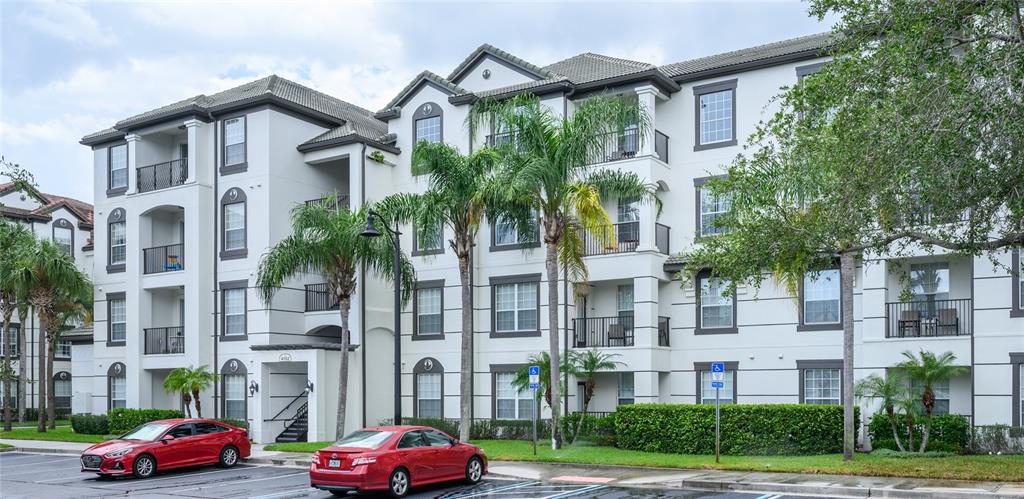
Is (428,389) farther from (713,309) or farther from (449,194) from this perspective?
(713,309)

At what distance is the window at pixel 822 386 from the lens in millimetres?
28188

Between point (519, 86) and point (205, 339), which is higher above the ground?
point (519, 86)

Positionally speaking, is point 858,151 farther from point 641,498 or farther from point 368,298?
point 368,298

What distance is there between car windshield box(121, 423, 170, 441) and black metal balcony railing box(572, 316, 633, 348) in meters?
12.6

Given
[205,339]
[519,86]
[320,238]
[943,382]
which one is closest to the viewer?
[943,382]

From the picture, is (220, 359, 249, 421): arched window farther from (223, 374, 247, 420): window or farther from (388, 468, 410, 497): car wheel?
(388, 468, 410, 497): car wheel

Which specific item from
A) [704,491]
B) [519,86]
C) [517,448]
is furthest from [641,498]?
[519,86]

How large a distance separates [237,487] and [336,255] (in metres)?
10.4

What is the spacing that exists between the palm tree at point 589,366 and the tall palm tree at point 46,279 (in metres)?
21.2

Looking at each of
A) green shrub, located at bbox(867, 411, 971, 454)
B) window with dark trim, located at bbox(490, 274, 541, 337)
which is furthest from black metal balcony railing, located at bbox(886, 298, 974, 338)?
window with dark trim, located at bbox(490, 274, 541, 337)

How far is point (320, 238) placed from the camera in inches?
1192

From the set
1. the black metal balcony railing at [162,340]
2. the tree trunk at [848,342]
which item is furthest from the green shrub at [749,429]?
the black metal balcony railing at [162,340]

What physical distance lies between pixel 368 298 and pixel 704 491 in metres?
16.8

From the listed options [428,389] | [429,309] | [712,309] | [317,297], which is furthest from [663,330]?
[317,297]
